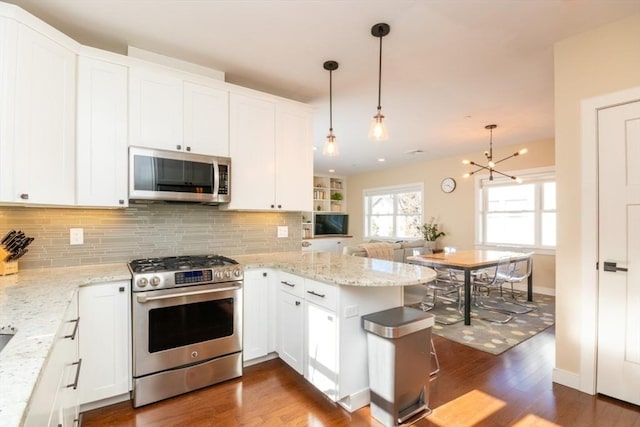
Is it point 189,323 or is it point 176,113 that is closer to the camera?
point 189,323

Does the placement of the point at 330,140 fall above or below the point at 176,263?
above

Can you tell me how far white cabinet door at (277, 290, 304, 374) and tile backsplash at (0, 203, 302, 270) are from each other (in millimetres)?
831

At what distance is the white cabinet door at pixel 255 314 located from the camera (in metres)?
2.59

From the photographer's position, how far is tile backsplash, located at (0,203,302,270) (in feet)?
7.47

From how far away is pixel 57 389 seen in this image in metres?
1.14

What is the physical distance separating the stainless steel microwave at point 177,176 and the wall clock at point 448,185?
522 cm

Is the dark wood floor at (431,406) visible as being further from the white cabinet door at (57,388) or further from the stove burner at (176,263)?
the stove burner at (176,263)

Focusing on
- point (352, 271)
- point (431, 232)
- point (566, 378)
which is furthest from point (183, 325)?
point (431, 232)

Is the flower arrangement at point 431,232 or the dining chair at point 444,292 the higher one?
the flower arrangement at point 431,232

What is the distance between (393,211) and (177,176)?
21.0 ft

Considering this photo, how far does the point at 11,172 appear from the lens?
1822 millimetres

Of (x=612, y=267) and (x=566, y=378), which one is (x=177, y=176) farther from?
(x=566, y=378)

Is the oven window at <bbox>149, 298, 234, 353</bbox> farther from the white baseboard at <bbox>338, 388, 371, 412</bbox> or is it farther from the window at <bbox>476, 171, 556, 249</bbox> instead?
the window at <bbox>476, 171, 556, 249</bbox>

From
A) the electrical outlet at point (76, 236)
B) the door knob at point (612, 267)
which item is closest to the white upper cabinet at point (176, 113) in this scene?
the electrical outlet at point (76, 236)
